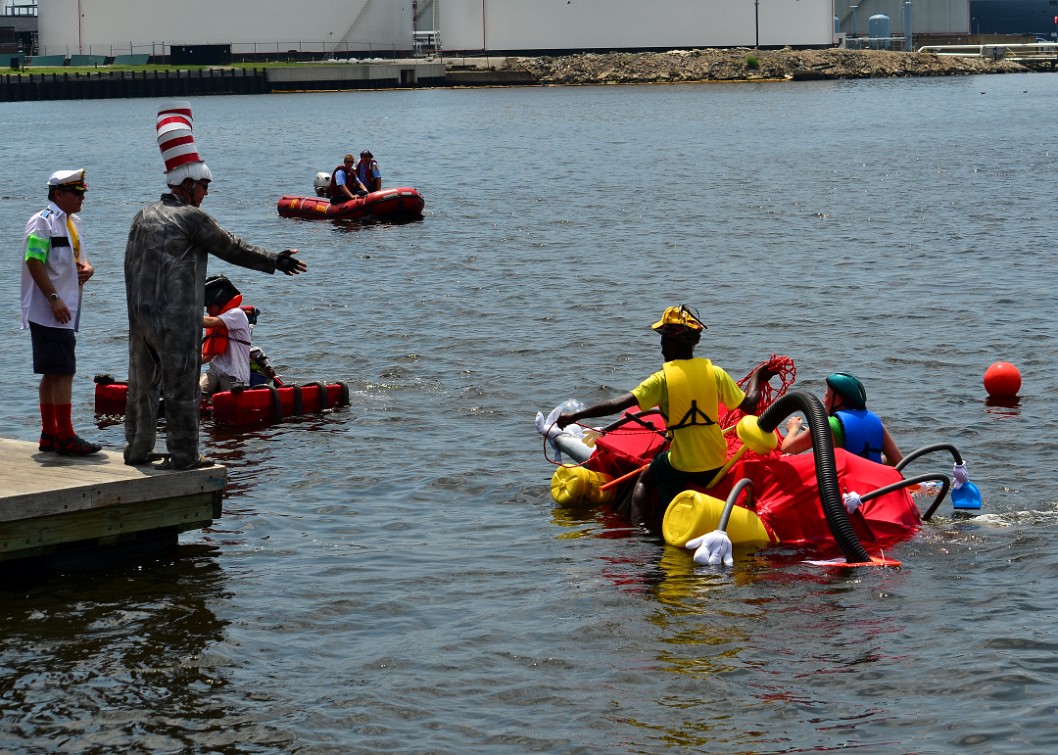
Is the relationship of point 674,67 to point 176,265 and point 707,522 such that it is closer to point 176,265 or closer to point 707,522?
point 707,522

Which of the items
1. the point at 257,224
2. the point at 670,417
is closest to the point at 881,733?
the point at 670,417

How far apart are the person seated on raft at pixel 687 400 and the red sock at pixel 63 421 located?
3.50 meters

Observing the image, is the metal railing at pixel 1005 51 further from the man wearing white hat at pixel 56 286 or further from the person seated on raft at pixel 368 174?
the man wearing white hat at pixel 56 286

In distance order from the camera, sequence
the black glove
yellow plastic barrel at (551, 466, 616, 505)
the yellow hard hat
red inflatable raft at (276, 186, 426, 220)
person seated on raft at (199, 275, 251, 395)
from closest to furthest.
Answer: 1. the black glove
2. the yellow hard hat
3. yellow plastic barrel at (551, 466, 616, 505)
4. person seated on raft at (199, 275, 251, 395)
5. red inflatable raft at (276, 186, 426, 220)

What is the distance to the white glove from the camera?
403 inches

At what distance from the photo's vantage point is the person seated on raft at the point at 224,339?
14.6 meters

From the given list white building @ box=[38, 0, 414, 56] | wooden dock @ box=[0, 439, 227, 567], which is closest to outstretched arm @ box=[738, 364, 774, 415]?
wooden dock @ box=[0, 439, 227, 567]

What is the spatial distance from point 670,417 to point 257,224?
91.1 feet

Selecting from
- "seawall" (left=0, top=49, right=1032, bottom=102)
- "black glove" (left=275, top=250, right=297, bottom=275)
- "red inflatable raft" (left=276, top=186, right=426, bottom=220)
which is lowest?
"black glove" (left=275, top=250, right=297, bottom=275)

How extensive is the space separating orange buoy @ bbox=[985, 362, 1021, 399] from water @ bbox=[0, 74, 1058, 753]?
209mm

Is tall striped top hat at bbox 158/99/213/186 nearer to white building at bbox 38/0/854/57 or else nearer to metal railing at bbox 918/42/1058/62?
white building at bbox 38/0/854/57

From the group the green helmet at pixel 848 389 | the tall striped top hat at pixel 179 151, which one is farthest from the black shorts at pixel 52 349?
the green helmet at pixel 848 389

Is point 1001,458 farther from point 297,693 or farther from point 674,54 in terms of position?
point 674,54

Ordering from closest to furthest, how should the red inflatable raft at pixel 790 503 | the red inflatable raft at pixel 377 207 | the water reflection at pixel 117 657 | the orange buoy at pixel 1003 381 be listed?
the water reflection at pixel 117 657, the red inflatable raft at pixel 790 503, the orange buoy at pixel 1003 381, the red inflatable raft at pixel 377 207
